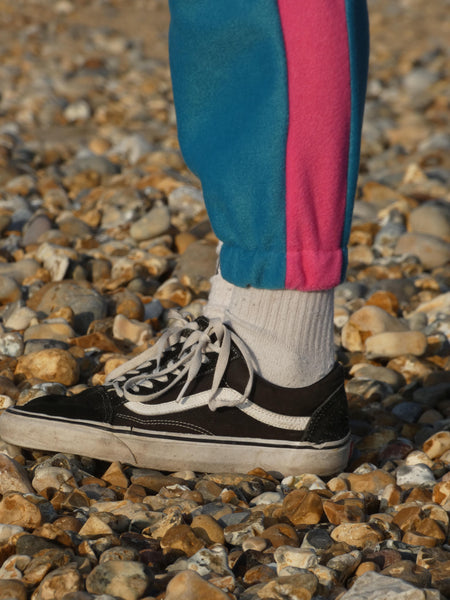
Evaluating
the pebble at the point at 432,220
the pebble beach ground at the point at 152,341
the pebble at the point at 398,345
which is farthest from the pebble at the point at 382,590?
the pebble at the point at 432,220

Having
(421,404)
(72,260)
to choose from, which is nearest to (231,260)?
(421,404)

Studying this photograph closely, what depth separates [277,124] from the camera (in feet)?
4.45

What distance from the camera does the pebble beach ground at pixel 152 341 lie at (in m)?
1.21

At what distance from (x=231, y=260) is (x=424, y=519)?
1.70 feet

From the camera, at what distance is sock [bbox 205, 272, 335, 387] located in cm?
153

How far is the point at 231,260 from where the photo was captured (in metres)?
1.47

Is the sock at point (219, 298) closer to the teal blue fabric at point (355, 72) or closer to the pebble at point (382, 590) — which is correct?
the teal blue fabric at point (355, 72)

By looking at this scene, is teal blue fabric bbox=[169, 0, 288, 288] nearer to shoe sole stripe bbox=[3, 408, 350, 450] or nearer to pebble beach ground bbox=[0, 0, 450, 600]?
shoe sole stripe bbox=[3, 408, 350, 450]

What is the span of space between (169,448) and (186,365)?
0.15m

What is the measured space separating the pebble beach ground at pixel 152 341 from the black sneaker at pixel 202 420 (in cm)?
4

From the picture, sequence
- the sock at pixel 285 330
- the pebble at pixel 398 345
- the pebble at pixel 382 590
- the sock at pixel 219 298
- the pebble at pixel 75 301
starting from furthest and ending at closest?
the pebble at pixel 75 301 < the pebble at pixel 398 345 < the sock at pixel 219 298 < the sock at pixel 285 330 < the pebble at pixel 382 590

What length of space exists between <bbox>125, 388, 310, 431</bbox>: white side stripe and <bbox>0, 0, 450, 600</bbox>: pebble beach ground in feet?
0.32

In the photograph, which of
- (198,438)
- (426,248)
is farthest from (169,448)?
(426,248)

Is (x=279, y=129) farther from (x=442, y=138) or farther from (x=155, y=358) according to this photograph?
(x=442, y=138)
